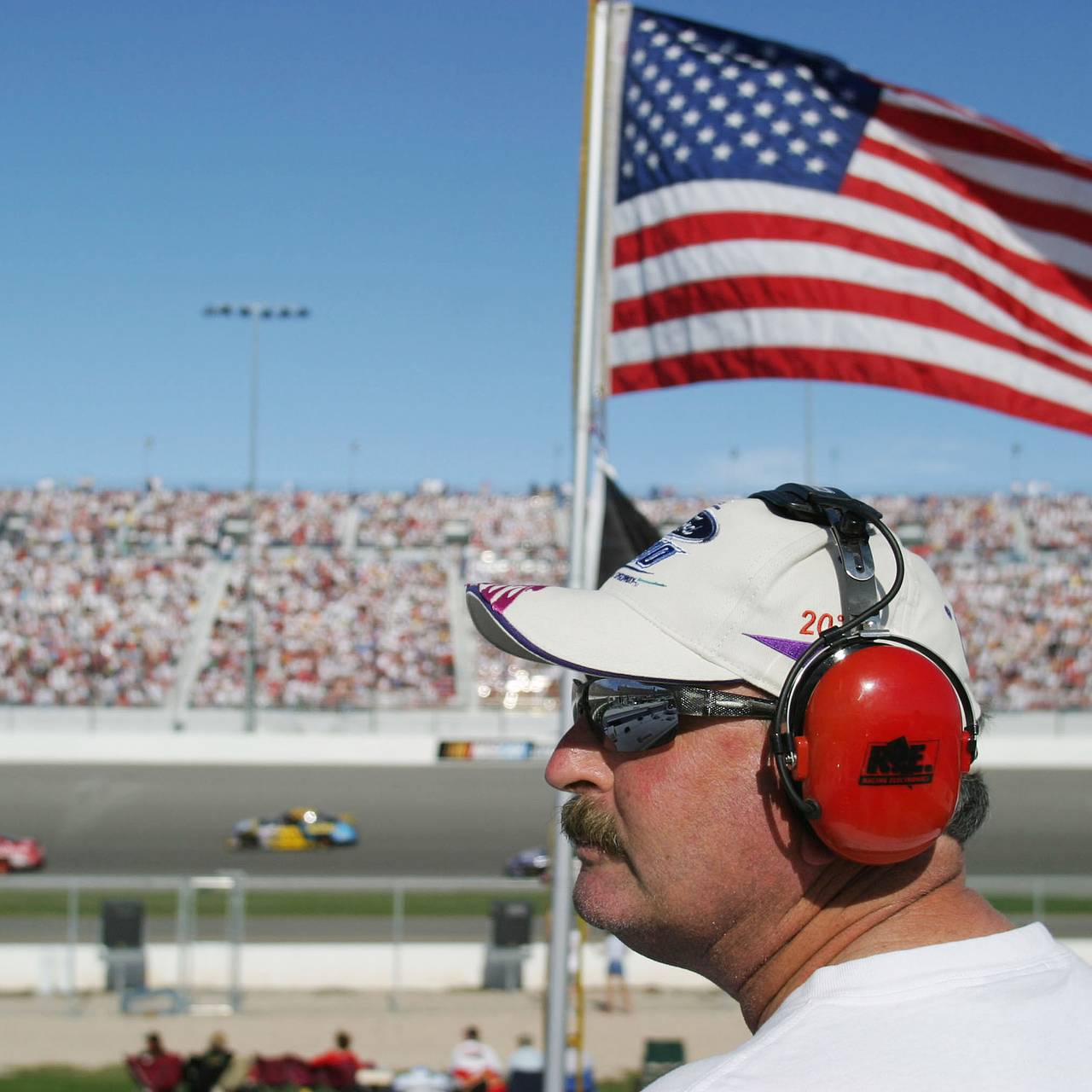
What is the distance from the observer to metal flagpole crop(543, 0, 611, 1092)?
3.65m

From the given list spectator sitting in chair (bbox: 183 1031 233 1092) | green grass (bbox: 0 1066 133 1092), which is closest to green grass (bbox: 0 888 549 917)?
green grass (bbox: 0 1066 133 1092)

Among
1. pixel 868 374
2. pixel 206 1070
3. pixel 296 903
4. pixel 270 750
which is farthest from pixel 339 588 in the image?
pixel 868 374

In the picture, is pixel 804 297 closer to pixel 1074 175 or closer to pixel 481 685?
pixel 1074 175

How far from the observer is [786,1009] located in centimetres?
111

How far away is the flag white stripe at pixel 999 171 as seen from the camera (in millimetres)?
4672

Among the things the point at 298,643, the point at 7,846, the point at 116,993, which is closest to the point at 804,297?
the point at 116,993

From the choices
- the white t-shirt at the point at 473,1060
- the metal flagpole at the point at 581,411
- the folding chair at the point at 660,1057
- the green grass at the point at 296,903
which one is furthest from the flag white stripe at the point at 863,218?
the green grass at the point at 296,903

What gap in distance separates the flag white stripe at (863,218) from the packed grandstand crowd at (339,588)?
2573cm

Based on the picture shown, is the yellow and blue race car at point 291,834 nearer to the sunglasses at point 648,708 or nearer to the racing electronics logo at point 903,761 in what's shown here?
the sunglasses at point 648,708

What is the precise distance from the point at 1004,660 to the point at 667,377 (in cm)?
3118

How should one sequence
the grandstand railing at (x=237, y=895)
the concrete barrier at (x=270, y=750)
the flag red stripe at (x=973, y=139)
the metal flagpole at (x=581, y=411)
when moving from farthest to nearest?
the concrete barrier at (x=270, y=750) → the grandstand railing at (x=237, y=895) → the flag red stripe at (x=973, y=139) → the metal flagpole at (x=581, y=411)

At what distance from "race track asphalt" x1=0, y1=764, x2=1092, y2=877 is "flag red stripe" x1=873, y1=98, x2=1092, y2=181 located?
1419 cm

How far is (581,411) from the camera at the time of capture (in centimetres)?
411

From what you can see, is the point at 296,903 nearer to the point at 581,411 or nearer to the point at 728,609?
the point at 581,411
